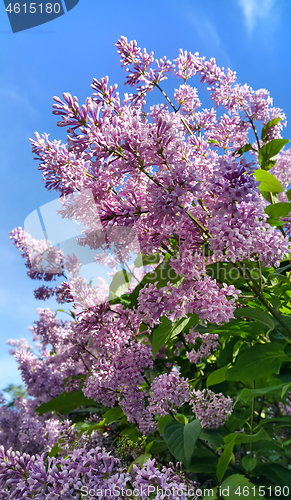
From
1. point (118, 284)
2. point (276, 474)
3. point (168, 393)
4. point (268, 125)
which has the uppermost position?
point (268, 125)

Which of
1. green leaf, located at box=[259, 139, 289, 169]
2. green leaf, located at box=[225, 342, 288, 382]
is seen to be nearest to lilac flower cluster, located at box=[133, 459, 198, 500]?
green leaf, located at box=[225, 342, 288, 382]

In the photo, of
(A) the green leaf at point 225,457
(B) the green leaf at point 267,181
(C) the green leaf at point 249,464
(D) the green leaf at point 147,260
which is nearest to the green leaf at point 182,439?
(A) the green leaf at point 225,457

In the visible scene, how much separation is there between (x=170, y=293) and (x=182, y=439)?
0.71m

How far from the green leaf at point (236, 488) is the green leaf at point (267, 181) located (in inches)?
55.8

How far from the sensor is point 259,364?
4.59 ft

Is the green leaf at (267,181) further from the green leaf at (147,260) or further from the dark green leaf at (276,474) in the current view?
the dark green leaf at (276,474)

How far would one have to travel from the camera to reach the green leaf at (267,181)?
5.80 feet

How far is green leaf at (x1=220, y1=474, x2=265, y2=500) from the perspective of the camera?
4.06 feet

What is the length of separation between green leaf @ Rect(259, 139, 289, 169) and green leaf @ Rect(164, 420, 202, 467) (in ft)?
5.86

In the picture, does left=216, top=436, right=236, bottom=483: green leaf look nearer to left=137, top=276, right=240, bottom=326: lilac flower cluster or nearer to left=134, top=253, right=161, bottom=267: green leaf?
left=137, top=276, right=240, bottom=326: lilac flower cluster

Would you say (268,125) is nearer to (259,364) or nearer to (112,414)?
(259,364)

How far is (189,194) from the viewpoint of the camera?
1.33 m

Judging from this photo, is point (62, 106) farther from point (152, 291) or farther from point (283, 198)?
point (283, 198)

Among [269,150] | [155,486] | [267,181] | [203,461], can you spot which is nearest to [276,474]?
[203,461]
